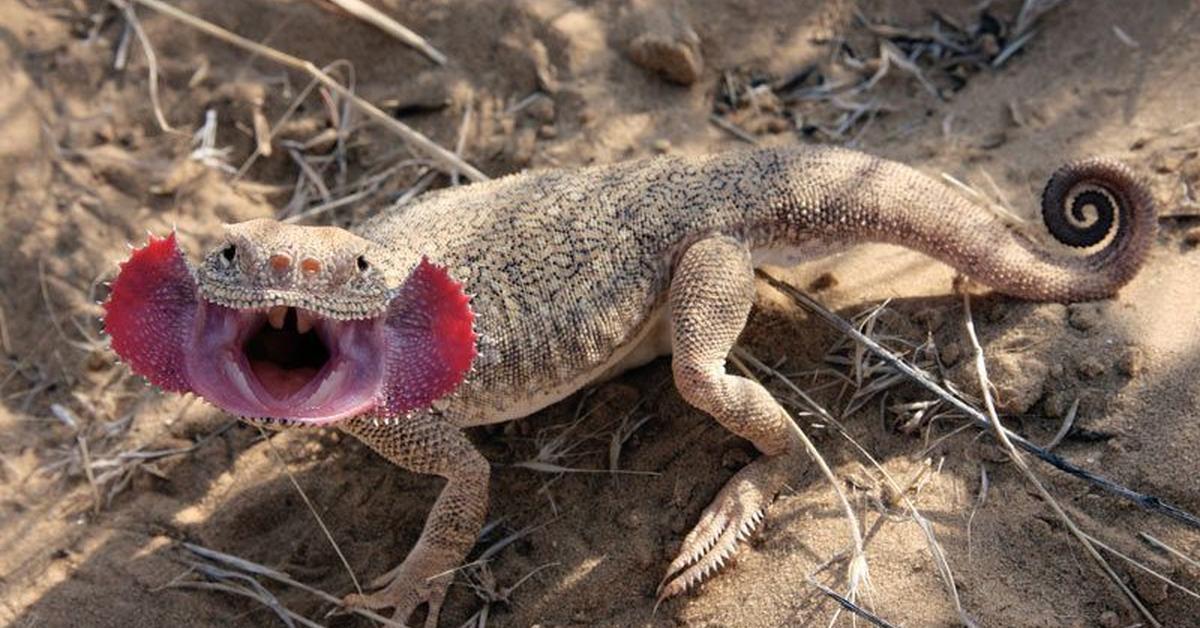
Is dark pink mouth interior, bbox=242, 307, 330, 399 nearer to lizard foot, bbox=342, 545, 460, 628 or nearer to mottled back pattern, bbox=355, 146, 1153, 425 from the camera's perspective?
A: mottled back pattern, bbox=355, 146, 1153, 425

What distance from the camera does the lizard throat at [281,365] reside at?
2.65 metres

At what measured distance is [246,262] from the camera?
107 inches

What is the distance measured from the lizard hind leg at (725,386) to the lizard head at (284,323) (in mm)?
952

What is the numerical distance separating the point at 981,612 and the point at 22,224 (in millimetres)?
4143

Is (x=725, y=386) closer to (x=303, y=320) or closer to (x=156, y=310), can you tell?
(x=303, y=320)

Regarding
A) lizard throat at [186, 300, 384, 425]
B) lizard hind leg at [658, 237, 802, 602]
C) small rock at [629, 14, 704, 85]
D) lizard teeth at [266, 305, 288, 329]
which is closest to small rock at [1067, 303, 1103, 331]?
lizard hind leg at [658, 237, 802, 602]

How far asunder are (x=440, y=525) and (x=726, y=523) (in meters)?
0.92

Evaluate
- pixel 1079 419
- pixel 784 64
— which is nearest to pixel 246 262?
pixel 1079 419

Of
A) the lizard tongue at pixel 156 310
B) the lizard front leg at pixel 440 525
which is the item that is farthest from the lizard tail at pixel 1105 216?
the lizard tongue at pixel 156 310

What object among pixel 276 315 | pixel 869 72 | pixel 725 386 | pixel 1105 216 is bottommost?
pixel 725 386

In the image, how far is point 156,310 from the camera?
2.82 metres

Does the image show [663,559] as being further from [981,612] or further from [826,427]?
[981,612]

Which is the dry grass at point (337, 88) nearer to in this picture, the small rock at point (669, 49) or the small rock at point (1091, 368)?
the small rock at point (669, 49)

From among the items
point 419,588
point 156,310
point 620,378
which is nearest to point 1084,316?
point 620,378
